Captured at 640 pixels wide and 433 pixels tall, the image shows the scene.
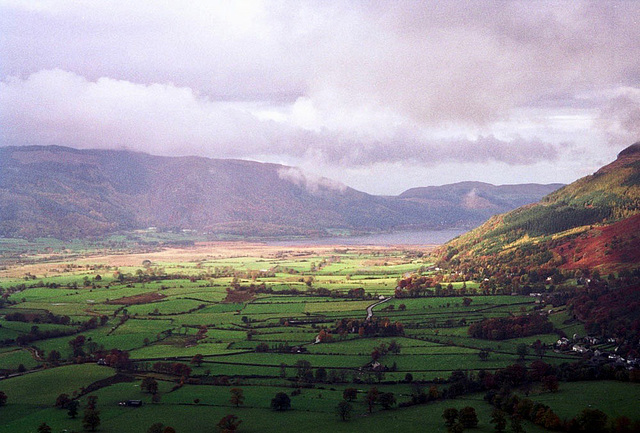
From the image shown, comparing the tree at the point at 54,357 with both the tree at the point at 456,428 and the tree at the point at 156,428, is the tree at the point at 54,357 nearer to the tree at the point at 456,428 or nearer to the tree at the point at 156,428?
the tree at the point at 156,428

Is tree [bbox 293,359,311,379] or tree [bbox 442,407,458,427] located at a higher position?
tree [bbox 293,359,311,379]

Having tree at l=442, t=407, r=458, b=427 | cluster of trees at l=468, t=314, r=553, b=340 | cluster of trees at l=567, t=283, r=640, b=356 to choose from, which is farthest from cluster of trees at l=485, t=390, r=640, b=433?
cluster of trees at l=468, t=314, r=553, b=340

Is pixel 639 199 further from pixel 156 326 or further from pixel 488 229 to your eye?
pixel 156 326

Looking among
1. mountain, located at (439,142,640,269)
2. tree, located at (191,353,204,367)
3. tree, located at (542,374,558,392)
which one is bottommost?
tree, located at (542,374,558,392)

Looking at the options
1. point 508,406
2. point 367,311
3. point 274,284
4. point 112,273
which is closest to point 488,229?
point 274,284

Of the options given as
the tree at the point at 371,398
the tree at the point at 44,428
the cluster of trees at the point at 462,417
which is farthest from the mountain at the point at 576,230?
the tree at the point at 44,428

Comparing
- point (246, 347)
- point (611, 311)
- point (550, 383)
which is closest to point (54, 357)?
point (246, 347)

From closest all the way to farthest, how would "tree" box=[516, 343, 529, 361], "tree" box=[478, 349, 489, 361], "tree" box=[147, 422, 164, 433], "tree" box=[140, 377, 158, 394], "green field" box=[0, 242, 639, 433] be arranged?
"tree" box=[147, 422, 164, 433]
"green field" box=[0, 242, 639, 433]
"tree" box=[140, 377, 158, 394]
"tree" box=[516, 343, 529, 361]
"tree" box=[478, 349, 489, 361]

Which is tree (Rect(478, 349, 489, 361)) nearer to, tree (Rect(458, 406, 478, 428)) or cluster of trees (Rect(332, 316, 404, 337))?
cluster of trees (Rect(332, 316, 404, 337))
